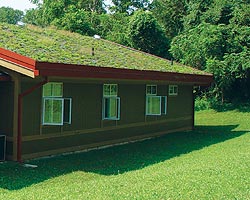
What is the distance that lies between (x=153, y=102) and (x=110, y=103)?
2566 mm

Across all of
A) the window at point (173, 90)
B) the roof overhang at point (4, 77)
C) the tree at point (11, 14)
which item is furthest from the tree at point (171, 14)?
the tree at point (11, 14)

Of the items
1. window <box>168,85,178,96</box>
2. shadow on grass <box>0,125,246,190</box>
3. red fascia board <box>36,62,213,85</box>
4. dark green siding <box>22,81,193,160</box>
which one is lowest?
shadow on grass <box>0,125,246,190</box>

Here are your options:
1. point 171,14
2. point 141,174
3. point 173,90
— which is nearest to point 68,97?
point 141,174

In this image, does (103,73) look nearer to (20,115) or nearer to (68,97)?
(68,97)

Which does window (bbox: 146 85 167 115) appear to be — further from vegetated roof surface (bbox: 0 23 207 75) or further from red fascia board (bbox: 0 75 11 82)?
red fascia board (bbox: 0 75 11 82)

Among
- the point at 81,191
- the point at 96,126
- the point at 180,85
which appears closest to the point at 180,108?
the point at 180,85

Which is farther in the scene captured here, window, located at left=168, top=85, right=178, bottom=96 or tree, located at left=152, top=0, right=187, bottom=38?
tree, located at left=152, top=0, right=187, bottom=38

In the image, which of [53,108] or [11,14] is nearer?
[53,108]

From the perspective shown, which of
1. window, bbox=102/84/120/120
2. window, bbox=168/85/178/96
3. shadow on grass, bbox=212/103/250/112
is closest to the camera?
window, bbox=102/84/120/120

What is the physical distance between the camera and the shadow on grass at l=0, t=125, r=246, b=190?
26.9ft

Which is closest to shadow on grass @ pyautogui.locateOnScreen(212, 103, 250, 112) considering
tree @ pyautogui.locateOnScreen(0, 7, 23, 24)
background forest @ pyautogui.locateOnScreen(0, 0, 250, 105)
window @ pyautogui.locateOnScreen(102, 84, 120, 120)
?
background forest @ pyautogui.locateOnScreen(0, 0, 250, 105)

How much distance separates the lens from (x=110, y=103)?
1228 cm

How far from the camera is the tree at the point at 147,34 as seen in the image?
90.4ft

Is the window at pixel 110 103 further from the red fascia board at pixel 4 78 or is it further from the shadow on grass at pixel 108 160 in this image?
the red fascia board at pixel 4 78
